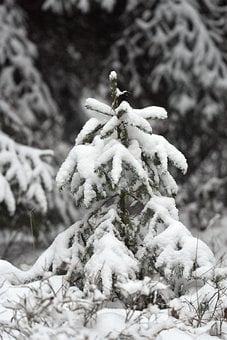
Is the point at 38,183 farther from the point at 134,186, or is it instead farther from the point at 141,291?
the point at 141,291

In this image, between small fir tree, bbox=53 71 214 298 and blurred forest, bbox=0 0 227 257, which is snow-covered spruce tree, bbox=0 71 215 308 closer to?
small fir tree, bbox=53 71 214 298

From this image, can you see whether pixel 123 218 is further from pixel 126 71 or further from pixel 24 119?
pixel 126 71

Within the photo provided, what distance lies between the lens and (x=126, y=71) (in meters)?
9.02

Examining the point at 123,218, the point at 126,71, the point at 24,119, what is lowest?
the point at 123,218

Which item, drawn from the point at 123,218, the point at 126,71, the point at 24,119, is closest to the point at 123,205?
the point at 123,218

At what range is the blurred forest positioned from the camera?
28.0 ft

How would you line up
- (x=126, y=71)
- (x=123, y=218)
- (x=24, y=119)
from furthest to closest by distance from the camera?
(x=126, y=71) → (x=24, y=119) → (x=123, y=218)

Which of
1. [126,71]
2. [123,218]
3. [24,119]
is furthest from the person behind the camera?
[126,71]

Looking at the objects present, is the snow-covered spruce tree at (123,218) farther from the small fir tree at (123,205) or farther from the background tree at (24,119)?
the background tree at (24,119)

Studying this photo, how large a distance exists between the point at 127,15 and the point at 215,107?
1.98 meters

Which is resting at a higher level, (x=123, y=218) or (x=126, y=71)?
(x=126, y=71)

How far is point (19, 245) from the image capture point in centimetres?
774

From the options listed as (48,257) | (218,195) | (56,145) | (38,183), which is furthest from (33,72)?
(48,257)

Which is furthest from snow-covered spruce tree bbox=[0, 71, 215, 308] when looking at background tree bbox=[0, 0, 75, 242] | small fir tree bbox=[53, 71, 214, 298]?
background tree bbox=[0, 0, 75, 242]
